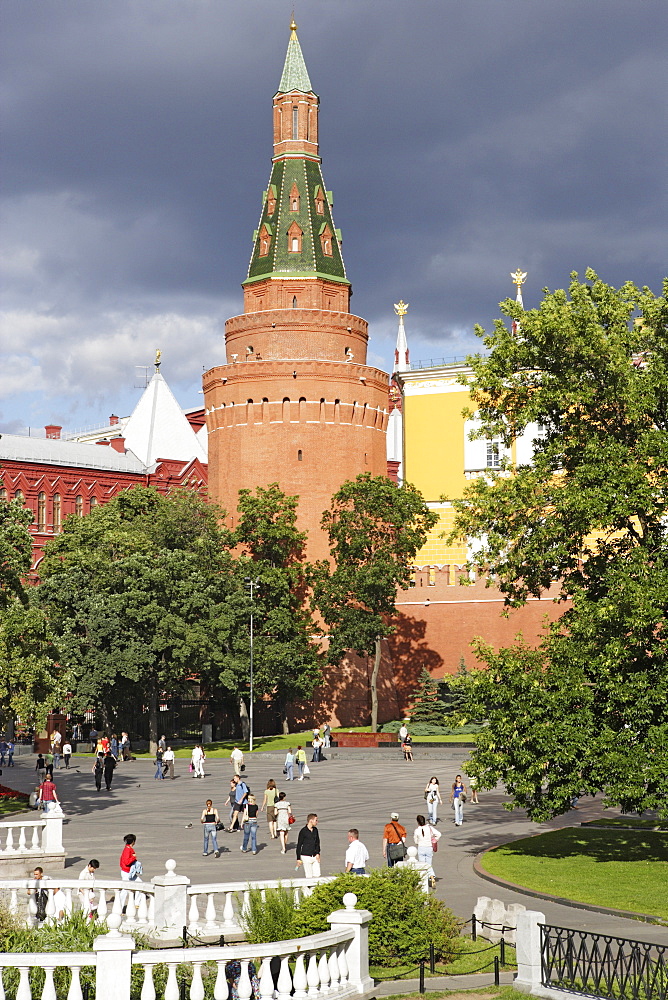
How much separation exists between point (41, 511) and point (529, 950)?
208 ft

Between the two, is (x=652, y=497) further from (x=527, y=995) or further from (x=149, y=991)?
(x=149, y=991)

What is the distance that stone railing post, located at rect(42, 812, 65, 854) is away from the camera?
22250 mm

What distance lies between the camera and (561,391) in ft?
78.3

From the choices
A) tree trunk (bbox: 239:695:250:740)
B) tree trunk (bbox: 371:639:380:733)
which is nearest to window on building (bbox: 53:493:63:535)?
tree trunk (bbox: 239:695:250:740)

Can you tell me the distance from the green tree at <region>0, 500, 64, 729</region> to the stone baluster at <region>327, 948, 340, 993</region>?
17.0 meters

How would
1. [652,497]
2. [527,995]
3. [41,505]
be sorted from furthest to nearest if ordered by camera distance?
[41,505]
[652,497]
[527,995]

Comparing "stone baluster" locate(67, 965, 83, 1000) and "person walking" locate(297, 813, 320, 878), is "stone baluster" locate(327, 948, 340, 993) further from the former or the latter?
"person walking" locate(297, 813, 320, 878)

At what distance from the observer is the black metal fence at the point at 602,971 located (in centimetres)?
1144

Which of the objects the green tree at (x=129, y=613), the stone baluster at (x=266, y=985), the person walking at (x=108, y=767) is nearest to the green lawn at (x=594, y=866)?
the stone baluster at (x=266, y=985)

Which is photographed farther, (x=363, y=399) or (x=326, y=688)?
(x=363, y=399)

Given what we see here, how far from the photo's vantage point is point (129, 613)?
48.1 m

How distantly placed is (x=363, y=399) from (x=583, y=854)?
4245 centimetres

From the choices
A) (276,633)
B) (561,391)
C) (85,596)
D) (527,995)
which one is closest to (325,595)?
(276,633)

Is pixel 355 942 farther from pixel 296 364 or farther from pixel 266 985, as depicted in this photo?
pixel 296 364
